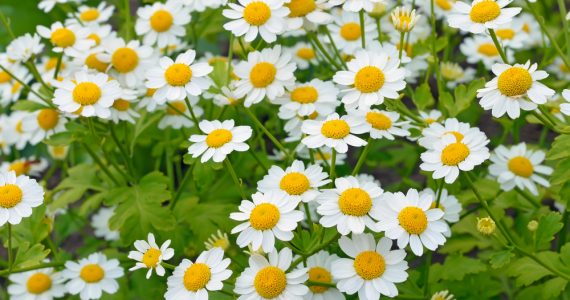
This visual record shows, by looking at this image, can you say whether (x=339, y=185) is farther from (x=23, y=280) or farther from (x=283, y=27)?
(x=23, y=280)

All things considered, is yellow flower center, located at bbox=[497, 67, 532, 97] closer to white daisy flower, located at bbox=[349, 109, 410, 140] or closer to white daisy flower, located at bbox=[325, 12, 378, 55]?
white daisy flower, located at bbox=[349, 109, 410, 140]

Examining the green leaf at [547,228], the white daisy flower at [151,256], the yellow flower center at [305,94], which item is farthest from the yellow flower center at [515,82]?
the white daisy flower at [151,256]

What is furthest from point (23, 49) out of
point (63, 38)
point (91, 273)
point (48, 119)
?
point (91, 273)

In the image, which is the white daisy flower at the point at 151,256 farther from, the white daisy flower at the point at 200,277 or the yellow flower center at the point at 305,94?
the yellow flower center at the point at 305,94

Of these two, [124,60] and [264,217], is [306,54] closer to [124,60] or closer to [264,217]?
[124,60]

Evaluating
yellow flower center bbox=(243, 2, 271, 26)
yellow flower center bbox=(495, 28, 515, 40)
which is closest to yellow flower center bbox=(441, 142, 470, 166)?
yellow flower center bbox=(243, 2, 271, 26)

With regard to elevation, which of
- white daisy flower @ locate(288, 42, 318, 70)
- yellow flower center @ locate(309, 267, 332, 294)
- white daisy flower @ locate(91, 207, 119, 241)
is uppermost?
yellow flower center @ locate(309, 267, 332, 294)

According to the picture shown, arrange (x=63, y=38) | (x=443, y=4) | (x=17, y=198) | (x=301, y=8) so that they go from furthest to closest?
(x=443, y=4)
(x=63, y=38)
(x=301, y=8)
(x=17, y=198)
